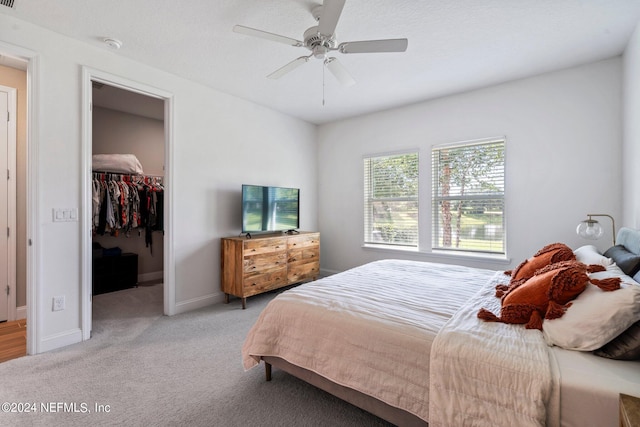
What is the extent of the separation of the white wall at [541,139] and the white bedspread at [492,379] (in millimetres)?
2561

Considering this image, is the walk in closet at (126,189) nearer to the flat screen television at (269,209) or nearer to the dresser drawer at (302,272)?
the flat screen television at (269,209)

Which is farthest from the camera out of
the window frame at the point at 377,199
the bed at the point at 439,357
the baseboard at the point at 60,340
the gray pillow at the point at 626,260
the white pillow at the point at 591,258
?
the window frame at the point at 377,199

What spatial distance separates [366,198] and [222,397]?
3.54 metres

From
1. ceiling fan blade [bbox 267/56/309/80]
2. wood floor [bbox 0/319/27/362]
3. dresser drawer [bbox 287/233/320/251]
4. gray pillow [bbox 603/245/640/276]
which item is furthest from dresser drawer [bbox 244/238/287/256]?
gray pillow [bbox 603/245/640/276]

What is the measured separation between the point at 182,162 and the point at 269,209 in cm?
125

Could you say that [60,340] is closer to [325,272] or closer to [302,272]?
[302,272]

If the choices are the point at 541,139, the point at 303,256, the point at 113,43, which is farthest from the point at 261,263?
the point at 541,139

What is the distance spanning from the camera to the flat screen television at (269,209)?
152 inches

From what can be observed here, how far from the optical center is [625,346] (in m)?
1.14

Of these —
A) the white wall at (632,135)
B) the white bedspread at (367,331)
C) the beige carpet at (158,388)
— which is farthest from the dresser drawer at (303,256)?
the white wall at (632,135)

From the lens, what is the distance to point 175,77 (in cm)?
335

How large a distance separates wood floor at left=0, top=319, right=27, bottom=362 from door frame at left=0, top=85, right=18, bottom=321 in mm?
201

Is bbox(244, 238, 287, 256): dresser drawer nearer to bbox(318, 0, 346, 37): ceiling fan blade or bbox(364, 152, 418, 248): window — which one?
bbox(364, 152, 418, 248): window

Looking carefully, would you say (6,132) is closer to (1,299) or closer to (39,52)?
(39,52)
